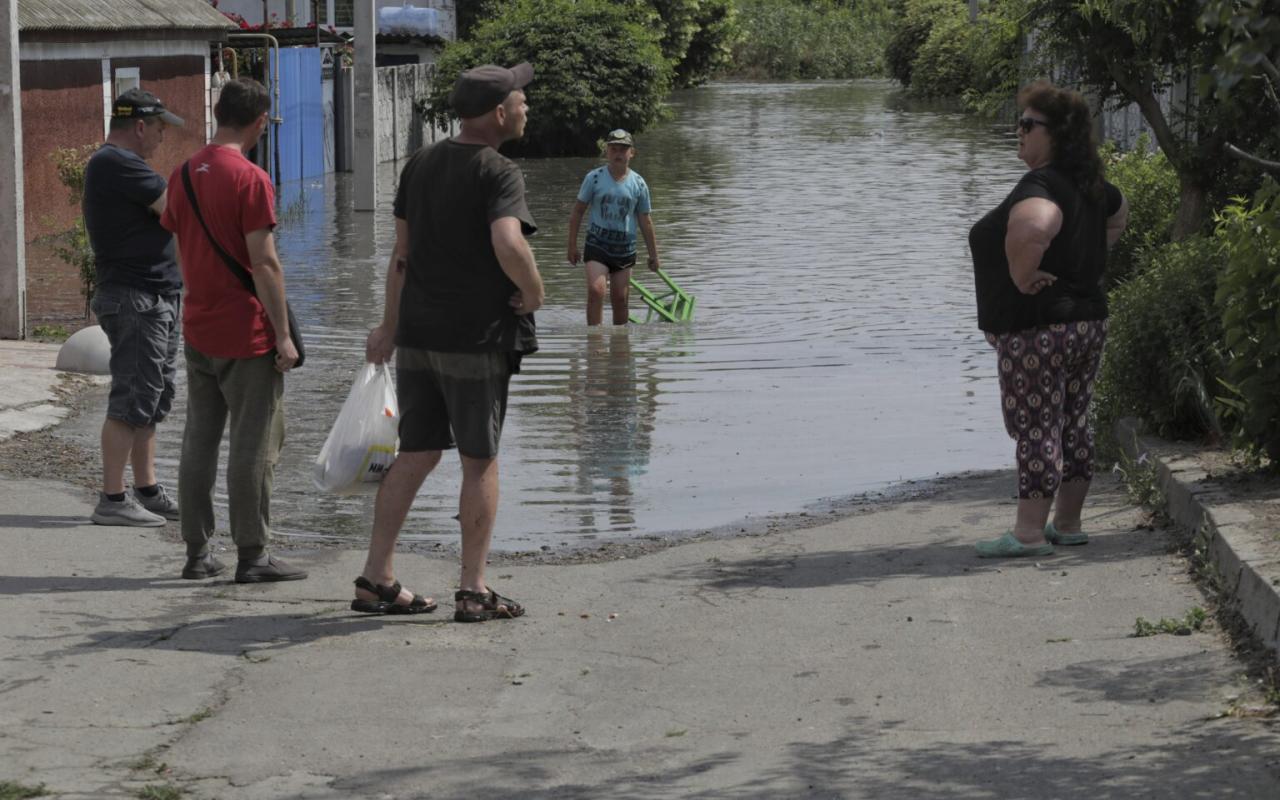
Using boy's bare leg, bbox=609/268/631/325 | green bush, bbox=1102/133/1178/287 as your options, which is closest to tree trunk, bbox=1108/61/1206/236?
green bush, bbox=1102/133/1178/287

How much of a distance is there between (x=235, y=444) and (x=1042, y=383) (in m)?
2.99

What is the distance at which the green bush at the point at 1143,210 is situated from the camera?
13.4 m

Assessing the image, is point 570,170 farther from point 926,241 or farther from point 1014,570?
point 1014,570

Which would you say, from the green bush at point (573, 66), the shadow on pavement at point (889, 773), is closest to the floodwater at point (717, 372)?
the shadow on pavement at point (889, 773)

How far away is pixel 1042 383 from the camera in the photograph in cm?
733

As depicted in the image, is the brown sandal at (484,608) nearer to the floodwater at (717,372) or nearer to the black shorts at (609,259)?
the floodwater at (717,372)

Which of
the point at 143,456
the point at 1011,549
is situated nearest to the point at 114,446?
the point at 143,456

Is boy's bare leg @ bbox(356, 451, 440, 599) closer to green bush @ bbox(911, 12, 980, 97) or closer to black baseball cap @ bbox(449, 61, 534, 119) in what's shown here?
black baseball cap @ bbox(449, 61, 534, 119)

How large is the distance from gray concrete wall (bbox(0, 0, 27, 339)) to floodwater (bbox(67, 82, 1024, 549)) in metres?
2.06

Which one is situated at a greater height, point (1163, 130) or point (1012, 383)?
point (1163, 130)

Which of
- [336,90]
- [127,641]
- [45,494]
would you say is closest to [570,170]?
[336,90]

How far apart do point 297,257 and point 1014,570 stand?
14595mm

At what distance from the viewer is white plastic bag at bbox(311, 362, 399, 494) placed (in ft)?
23.2

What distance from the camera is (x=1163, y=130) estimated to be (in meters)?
11.9
